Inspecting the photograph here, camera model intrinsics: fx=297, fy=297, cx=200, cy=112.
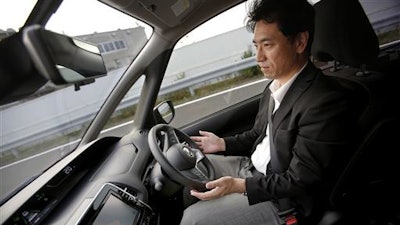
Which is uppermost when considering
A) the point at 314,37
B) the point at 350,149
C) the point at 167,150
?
the point at 314,37

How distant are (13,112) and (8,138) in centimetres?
15

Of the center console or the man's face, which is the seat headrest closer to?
the man's face

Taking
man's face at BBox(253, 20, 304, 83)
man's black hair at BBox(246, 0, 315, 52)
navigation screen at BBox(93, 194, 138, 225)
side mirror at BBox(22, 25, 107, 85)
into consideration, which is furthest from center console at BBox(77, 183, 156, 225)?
man's black hair at BBox(246, 0, 315, 52)

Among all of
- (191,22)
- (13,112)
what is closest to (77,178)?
(13,112)

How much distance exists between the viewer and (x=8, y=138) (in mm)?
1232

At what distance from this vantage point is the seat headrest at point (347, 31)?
1240mm

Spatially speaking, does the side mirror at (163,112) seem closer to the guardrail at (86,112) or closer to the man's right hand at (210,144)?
the guardrail at (86,112)

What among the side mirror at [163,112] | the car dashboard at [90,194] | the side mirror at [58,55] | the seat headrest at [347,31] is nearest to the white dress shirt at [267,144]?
the seat headrest at [347,31]

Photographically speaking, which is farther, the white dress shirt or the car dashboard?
the white dress shirt

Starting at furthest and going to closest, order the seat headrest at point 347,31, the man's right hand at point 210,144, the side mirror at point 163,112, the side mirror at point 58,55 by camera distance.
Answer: the side mirror at point 163,112 → the man's right hand at point 210,144 → the seat headrest at point 347,31 → the side mirror at point 58,55

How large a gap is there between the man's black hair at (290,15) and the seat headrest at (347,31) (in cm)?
6

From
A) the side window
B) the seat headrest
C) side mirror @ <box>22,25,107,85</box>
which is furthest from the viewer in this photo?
the side window

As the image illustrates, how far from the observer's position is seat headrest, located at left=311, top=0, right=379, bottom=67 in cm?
124

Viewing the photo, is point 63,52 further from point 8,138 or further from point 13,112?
point 8,138
